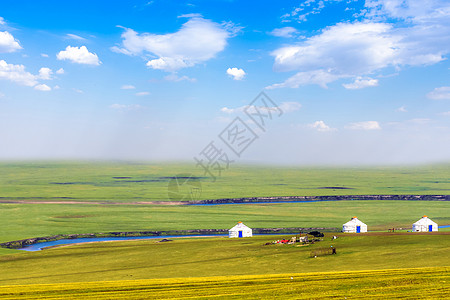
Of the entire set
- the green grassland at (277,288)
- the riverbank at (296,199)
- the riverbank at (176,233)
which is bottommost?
the riverbank at (176,233)

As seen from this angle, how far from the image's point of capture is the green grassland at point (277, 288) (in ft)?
84.4

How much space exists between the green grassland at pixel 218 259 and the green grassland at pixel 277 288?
8471mm

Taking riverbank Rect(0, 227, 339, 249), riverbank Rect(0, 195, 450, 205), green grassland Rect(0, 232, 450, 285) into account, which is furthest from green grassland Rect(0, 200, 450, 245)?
green grassland Rect(0, 232, 450, 285)

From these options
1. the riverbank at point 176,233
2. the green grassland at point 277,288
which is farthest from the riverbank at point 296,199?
the green grassland at point 277,288

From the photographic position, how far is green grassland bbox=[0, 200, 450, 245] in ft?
279

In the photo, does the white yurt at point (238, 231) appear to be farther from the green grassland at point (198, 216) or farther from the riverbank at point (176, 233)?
the green grassland at point (198, 216)

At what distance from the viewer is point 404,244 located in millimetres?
50750

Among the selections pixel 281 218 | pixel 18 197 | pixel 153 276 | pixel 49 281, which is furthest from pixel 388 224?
pixel 18 197

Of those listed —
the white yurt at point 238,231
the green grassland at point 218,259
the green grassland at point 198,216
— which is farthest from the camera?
the green grassland at point 198,216

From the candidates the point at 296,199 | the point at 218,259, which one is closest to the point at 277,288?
the point at 218,259

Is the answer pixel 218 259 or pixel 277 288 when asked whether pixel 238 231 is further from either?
pixel 277 288

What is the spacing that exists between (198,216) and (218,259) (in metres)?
48.7

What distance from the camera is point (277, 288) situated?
28828mm

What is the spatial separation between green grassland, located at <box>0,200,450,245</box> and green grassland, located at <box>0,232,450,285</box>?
22190 millimetres
